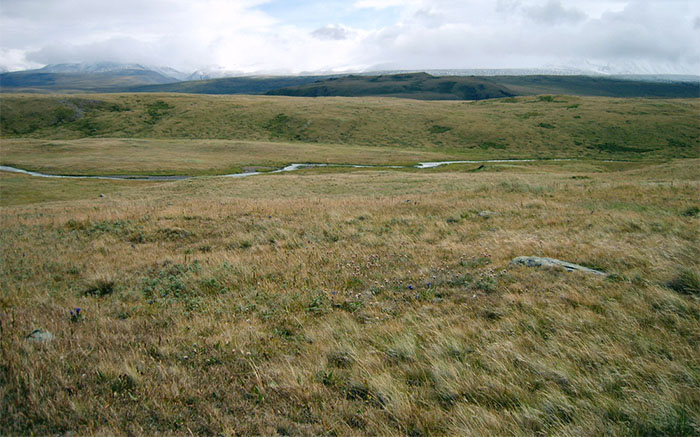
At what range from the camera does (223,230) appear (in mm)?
12992

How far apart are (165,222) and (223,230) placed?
292cm

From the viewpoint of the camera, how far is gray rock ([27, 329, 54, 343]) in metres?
5.17

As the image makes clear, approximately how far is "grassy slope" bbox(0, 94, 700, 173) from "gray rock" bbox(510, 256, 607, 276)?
203ft

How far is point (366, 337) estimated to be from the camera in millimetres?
5191

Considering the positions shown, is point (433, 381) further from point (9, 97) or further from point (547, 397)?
point (9, 97)

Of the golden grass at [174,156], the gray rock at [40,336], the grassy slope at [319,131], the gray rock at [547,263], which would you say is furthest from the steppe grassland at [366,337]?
the grassy slope at [319,131]

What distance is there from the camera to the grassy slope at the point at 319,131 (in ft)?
255

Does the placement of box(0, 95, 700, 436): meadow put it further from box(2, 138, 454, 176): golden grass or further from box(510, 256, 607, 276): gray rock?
box(2, 138, 454, 176): golden grass

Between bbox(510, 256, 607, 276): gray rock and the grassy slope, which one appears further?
the grassy slope

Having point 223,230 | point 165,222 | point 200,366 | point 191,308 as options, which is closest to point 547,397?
point 200,366

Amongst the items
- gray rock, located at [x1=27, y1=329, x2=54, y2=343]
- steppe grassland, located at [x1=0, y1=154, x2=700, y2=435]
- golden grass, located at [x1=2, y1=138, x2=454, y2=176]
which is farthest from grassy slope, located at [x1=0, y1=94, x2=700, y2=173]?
gray rock, located at [x1=27, y1=329, x2=54, y2=343]

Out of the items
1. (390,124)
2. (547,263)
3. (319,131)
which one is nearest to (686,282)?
(547,263)

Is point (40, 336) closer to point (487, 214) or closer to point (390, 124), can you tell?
point (487, 214)

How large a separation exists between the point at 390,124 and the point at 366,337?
11075 cm
